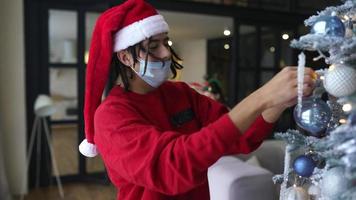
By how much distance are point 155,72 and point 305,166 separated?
0.46 m

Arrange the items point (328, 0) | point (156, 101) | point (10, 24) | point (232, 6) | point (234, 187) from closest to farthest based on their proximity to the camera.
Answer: point (156, 101), point (234, 187), point (10, 24), point (232, 6), point (328, 0)

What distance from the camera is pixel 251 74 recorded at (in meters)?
5.16

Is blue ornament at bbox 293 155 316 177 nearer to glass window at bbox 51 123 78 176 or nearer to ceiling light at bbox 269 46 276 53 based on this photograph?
glass window at bbox 51 123 78 176

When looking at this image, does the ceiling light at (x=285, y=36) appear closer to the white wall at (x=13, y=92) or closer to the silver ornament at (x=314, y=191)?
the white wall at (x=13, y=92)

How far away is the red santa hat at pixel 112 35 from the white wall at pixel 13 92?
2.95 metres

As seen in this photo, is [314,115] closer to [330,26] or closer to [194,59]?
[330,26]

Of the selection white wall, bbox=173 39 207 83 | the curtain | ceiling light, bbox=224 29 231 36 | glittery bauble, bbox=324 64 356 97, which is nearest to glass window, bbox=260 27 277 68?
ceiling light, bbox=224 29 231 36

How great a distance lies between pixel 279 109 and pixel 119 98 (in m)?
0.41

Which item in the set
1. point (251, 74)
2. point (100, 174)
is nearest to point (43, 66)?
point (100, 174)

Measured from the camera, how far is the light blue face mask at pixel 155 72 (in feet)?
3.14

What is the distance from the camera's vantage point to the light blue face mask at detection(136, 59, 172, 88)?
96cm

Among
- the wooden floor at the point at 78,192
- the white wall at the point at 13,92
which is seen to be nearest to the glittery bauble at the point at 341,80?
the wooden floor at the point at 78,192

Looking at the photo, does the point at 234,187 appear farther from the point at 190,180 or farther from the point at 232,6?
the point at 232,6

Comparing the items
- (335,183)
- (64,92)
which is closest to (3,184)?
(64,92)
